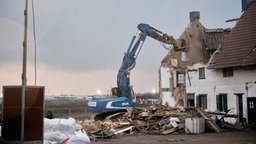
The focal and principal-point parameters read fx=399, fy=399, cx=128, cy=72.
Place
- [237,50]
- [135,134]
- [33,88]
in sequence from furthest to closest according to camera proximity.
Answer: [237,50] → [135,134] → [33,88]

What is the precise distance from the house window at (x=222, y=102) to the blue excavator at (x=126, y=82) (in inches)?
271

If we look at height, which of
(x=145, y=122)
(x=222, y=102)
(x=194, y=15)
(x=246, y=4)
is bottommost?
(x=145, y=122)

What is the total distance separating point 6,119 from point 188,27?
36.3 metres

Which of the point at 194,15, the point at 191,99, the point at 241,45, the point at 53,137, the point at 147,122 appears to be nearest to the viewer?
the point at 53,137

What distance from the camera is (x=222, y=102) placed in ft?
108

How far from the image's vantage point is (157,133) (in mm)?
25641

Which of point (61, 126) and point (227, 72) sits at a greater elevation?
point (227, 72)

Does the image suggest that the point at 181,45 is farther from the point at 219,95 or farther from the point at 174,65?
the point at 219,95

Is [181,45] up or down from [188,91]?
up

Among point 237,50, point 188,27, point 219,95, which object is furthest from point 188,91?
point 188,27

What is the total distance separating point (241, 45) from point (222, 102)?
489cm

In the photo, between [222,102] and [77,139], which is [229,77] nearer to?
[222,102]

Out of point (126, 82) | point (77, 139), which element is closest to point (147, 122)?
point (126, 82)

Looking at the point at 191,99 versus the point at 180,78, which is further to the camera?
the point at 180,78
